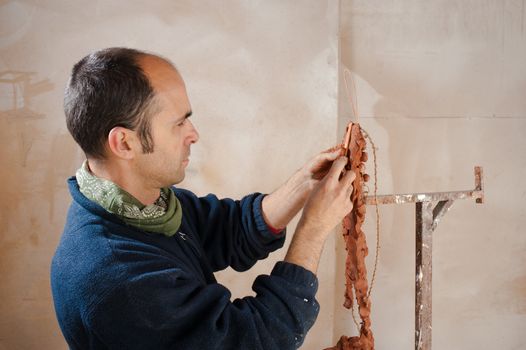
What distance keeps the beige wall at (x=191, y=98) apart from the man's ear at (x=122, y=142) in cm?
131

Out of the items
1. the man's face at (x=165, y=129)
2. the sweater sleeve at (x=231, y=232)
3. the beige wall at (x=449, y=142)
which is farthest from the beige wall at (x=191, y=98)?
the man's face at (x=165, y=129)

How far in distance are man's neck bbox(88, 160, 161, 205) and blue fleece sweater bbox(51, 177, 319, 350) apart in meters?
0.09

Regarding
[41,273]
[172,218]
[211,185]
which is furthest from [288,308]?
[41,273]

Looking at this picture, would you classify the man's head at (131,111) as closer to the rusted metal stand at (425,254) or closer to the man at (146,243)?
the man at (146,243)

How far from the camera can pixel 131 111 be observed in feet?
4.47

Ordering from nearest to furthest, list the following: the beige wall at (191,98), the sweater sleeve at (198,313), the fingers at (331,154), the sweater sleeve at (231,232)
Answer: the sweater sleeve at (198,313), the fingers at (331,154), the sweater sleeve at (231,232), the beige wall at (191,98)

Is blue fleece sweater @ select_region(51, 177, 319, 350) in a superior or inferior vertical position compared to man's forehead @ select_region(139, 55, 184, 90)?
inferior

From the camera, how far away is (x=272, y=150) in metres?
2.82

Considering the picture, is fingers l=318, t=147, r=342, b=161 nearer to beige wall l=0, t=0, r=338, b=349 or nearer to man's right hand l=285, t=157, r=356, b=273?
man's right hand l=285, t=157, r=356, b=273

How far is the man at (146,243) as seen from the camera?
1193mm

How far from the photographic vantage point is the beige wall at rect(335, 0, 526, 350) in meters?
2.91

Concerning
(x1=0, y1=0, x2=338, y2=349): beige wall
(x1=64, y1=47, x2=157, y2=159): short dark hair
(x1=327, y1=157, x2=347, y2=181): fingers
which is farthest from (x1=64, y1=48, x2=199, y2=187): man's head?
(x1=0, y1=0, x2=338, y2=349): beige wall

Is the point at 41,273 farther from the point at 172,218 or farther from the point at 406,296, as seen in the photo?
the point at 406,296

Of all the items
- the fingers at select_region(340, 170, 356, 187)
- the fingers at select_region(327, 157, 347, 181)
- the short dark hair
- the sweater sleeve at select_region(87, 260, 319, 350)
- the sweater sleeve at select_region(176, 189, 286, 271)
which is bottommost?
the sweater sleeve at select_region(87, 260, 319, 350)
